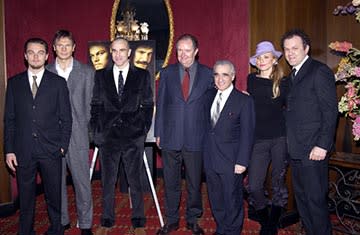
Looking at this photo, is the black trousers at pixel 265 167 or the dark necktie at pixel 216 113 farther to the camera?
the black trousers at pixel 265 167

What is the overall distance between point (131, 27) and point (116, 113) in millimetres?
2599

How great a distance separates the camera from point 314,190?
2877mm

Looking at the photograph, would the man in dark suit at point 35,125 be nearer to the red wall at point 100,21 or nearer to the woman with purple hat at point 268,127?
the woman with purple hat at point 268,127

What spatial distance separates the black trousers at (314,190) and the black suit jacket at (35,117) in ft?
6.14

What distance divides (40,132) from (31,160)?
24 cm

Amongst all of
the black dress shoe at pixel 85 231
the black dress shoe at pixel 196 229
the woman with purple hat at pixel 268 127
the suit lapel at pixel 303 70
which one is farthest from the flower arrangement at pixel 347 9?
the black dress shoe at pixel 85 231

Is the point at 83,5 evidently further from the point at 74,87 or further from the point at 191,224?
the point at 191,224

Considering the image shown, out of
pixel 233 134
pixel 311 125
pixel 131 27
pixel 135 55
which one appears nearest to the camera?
pixel 311 125

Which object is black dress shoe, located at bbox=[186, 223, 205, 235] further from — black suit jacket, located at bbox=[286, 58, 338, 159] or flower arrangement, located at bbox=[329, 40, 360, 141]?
flower arrangement, located at bbox=[329, 40, 360, 141]

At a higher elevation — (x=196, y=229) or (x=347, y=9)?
(x=347, y=9)

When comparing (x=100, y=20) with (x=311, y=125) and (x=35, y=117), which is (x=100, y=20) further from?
(x=311, y=125)

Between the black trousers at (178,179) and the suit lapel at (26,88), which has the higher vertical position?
the suit lapel at (26,88)

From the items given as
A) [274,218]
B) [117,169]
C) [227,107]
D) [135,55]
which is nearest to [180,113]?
[227,107]

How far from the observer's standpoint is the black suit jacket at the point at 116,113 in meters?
3.36
